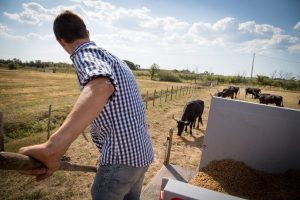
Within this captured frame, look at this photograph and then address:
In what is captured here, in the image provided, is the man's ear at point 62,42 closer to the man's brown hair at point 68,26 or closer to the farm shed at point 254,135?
the man's brown hair at point 68,26

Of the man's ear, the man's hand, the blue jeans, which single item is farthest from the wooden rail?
the man's ear

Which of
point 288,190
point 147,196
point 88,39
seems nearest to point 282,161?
point 288,190

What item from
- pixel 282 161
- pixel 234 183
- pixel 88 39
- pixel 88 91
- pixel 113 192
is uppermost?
pixel 88 39

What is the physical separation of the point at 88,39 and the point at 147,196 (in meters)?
4.46

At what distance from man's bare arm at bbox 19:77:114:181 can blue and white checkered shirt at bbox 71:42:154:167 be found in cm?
27

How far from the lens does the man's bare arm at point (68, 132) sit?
1208 millimetres

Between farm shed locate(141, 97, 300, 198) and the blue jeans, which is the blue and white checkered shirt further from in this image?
farm shed locate(141, 97, 300, 198)

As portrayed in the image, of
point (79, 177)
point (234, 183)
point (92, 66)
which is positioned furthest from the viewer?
point (79, 177)

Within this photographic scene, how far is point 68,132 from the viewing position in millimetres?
1215

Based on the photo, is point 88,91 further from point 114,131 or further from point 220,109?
point 220,109

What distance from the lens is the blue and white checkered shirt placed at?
1558 millimetres

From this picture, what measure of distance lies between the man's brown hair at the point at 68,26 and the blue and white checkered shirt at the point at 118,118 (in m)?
0.09

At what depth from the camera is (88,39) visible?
5.69ft

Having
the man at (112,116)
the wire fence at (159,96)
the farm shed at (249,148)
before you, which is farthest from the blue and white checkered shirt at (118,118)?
→ the wire fence at (159,96)
